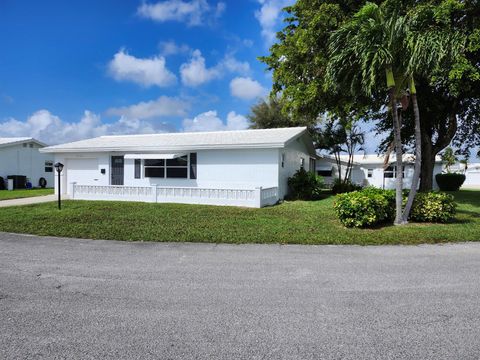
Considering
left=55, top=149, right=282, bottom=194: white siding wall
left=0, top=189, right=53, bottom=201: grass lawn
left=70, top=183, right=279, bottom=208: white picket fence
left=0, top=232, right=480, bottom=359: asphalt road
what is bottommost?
left=0, top=232, right=480, bottom=359: asphalt road

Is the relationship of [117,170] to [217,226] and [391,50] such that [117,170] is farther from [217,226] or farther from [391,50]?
[391,50]

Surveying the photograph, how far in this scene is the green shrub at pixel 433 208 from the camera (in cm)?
865

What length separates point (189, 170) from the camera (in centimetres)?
1471

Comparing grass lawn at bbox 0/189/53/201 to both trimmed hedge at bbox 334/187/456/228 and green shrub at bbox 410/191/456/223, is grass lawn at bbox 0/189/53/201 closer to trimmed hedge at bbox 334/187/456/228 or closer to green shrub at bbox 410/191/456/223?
trimmed hedge at bbox 334/187/456/228

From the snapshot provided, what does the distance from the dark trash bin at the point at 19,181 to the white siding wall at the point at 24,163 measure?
0.73m

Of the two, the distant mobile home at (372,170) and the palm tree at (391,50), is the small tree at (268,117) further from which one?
the palm tree at (391,50)

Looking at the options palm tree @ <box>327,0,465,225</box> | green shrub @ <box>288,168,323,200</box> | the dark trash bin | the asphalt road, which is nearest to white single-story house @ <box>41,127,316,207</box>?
green shrub @ <box>288,168,323,200</box>

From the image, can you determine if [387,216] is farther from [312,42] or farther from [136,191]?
[136,191]

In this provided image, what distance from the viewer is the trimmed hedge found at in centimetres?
792

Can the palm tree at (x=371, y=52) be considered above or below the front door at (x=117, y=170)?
above

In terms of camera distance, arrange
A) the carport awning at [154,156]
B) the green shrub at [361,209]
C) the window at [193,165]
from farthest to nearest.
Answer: the window at [193,165] → the carport awning at [154,156] → the green shrub at [361,209]

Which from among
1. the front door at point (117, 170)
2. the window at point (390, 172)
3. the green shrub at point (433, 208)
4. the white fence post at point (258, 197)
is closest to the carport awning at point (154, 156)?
the front door at point (117, 170)

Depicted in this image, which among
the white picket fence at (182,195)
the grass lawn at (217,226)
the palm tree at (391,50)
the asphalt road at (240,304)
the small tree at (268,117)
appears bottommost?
the asphalt road at (240,304)

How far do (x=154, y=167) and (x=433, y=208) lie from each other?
39.3 feet
